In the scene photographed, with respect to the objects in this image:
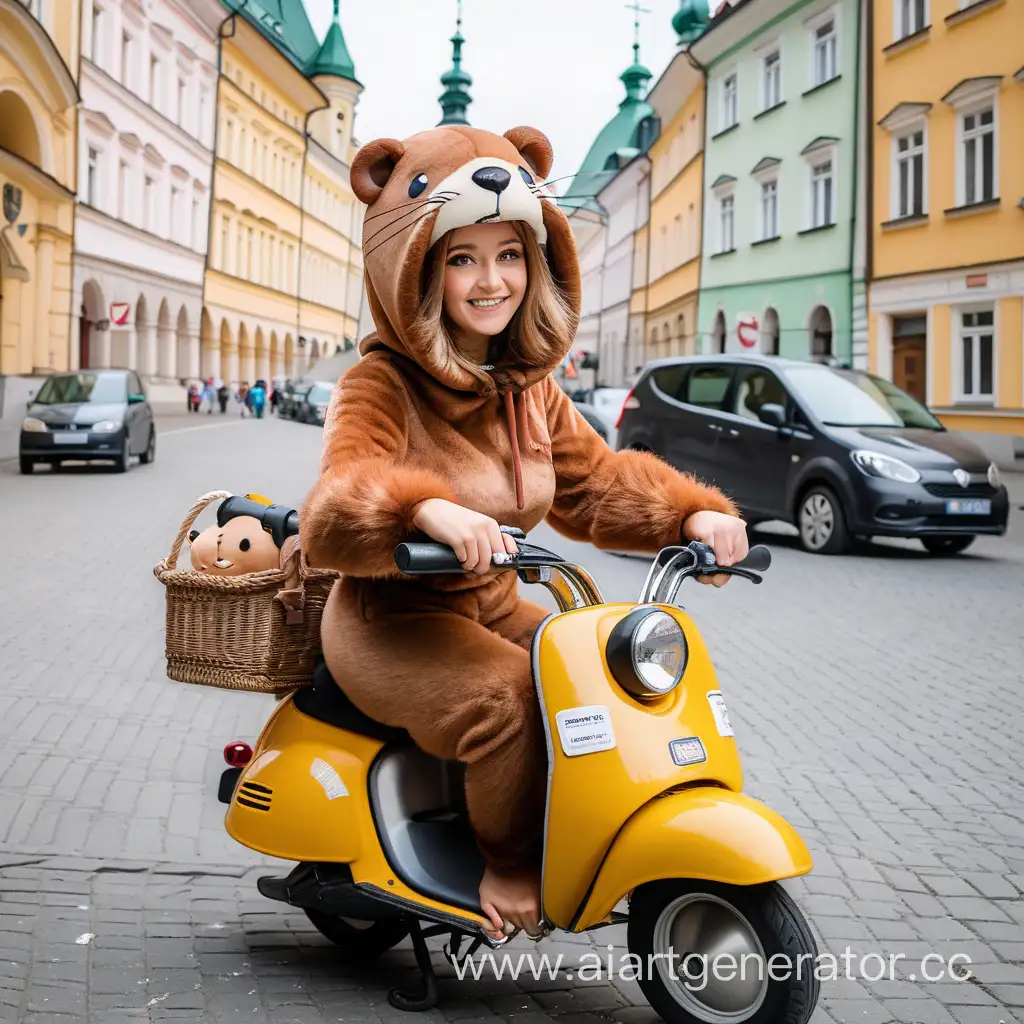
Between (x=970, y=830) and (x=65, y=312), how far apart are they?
113 ft

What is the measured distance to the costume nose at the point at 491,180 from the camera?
2.99 m

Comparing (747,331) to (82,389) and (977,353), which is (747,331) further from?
(82,389)

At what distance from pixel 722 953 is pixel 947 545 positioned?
1116 centimetres

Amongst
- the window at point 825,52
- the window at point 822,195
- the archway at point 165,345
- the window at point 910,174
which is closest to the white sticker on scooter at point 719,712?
the window at point 910,174

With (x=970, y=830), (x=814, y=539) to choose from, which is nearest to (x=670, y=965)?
(x=970, y=830)

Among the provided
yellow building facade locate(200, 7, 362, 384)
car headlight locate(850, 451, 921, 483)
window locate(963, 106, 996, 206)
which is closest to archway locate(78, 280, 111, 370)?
yellow building facade locate(200, 7, 362, 384)

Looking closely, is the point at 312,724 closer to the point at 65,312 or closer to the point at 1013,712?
the point at 1013,712

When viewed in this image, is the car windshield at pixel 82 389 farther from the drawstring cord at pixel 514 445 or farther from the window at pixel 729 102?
the window at pixel 729 102

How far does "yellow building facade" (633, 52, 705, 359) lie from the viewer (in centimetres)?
4153

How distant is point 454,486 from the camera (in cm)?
305

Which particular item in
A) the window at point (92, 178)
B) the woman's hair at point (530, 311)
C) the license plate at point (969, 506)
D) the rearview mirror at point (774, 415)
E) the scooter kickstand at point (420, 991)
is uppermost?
the window at point (92, 178)

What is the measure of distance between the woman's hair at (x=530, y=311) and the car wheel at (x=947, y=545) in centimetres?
1030

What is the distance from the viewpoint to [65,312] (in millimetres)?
35875

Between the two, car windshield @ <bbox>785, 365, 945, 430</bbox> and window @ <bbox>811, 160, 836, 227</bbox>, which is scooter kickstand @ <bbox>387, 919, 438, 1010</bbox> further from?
window @ <bbox>811, 160, 836, 227</bbox>
